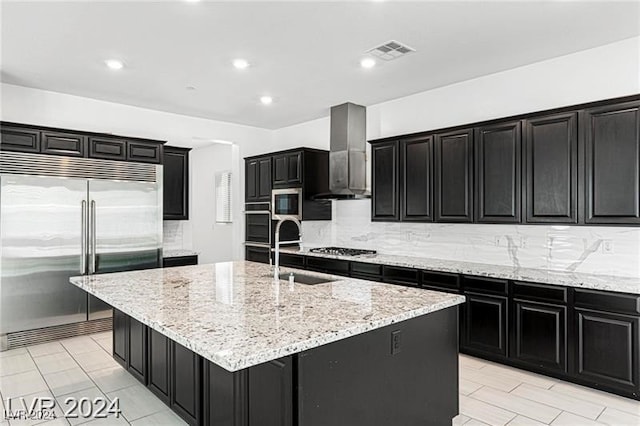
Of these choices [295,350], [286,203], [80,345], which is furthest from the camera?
[286,203]

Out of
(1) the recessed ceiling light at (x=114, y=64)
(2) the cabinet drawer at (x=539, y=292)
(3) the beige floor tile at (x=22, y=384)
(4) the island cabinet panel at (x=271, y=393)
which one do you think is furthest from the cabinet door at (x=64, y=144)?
(2) the cabinet drawer at (x=539, y=292)

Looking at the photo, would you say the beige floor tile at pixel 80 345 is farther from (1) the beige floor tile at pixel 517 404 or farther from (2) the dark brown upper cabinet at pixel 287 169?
(1) the beige floor tile at pixel 517 404

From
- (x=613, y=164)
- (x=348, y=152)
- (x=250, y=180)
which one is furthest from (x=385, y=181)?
(x=250, y=180)

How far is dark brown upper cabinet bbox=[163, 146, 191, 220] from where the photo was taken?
18.5 ft

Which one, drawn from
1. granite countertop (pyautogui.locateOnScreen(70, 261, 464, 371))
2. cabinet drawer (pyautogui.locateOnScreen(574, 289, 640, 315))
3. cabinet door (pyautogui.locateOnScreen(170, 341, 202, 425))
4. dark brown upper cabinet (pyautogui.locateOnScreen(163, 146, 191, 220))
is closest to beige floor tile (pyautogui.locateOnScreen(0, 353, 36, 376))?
granite countertop (pyautogui.locateOnScreen(70, 261, 464, 371))

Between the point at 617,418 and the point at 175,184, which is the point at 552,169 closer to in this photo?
the point at 617,418

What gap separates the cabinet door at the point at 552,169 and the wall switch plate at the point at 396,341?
2.19m

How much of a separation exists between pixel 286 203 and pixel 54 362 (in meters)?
3.37

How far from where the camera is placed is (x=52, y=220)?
447 cm

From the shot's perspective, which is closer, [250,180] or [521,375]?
[521,375]

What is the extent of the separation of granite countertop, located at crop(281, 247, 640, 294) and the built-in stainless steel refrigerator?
2616mm

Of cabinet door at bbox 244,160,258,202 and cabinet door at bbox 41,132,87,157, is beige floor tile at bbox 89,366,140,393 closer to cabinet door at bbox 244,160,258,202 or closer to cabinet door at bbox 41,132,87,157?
cabinet door at bbox 41,132,87,157

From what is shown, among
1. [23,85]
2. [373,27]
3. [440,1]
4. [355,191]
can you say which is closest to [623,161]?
[440,1]

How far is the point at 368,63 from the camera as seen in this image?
158 inches
